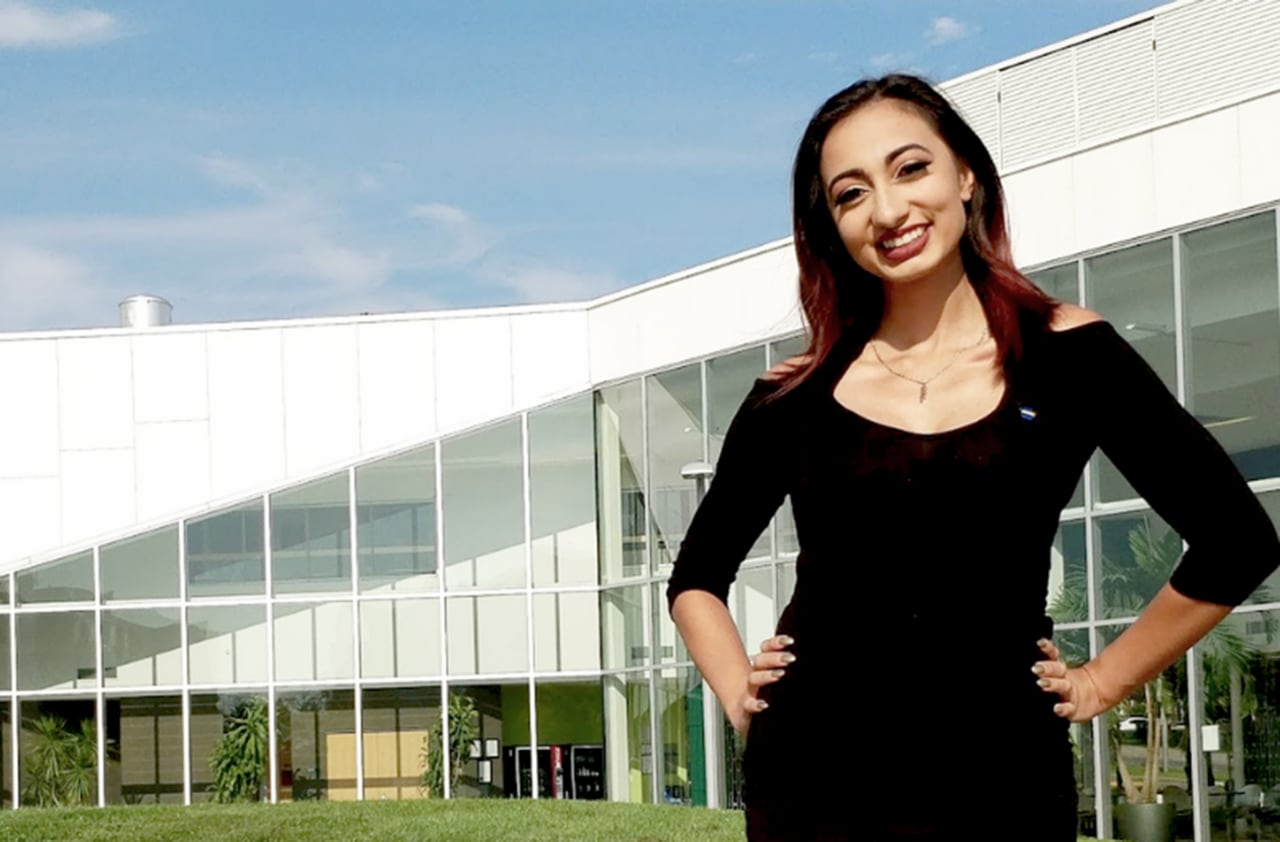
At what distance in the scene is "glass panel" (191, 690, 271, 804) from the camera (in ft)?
83.5

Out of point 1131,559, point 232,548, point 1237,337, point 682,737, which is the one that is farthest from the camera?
point 232,548

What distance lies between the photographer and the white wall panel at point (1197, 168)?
16.0 meters

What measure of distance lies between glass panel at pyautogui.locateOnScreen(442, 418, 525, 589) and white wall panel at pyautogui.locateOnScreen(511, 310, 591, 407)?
1.55 feet

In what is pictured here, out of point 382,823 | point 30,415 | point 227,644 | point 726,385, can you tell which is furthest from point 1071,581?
point 30,415

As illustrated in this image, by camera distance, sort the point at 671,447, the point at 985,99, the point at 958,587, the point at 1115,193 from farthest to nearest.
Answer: the point at 671,447 → the point at 985,99 → the point at 1115,193 → the point at 958,587

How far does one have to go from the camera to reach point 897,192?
2.17 metres

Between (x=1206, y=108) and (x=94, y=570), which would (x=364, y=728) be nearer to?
(x=94, y=570)

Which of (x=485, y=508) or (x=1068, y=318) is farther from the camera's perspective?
(x=485, y=508)

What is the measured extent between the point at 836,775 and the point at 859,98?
732mm

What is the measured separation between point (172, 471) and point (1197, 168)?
46.3 ft

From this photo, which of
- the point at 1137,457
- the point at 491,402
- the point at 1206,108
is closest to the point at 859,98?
the point at 1137,457

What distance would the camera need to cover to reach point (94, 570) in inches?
1014

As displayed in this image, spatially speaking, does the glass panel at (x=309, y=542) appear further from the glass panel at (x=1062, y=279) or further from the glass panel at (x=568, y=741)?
the glass panel at (x=1062, y=279)

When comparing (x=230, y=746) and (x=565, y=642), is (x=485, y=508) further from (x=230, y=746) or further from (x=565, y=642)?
(x=230, y=746)
